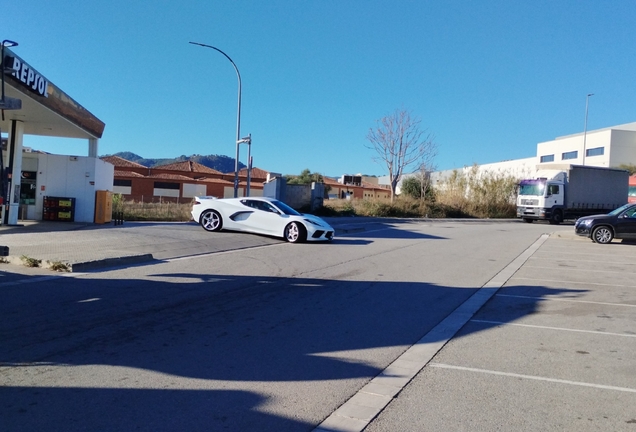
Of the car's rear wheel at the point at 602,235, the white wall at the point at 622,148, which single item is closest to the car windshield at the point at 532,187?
the car's rear wheel at the point at 602,235

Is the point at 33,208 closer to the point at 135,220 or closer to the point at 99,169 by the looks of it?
the point at 99,169

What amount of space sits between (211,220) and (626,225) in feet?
50.7

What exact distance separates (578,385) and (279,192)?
96.1 ft

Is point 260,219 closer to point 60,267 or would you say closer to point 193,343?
point 60,267

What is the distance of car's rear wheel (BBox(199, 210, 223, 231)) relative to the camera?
19.0m

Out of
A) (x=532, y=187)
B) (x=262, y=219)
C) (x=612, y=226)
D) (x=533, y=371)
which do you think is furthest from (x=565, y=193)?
(x=533, y=371)

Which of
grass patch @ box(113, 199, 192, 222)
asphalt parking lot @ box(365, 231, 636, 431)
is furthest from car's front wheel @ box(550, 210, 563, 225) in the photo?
asphalt parking lot @ box(365, 231, 636, 431)

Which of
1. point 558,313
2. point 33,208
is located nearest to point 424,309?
point 558,313

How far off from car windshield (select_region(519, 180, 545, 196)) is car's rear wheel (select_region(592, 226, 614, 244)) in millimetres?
16424

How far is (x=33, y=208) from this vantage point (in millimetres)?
20656

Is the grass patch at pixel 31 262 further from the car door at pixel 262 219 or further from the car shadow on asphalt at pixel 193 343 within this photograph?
the car door at pixel 262 219

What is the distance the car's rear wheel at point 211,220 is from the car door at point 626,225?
14.9 meters

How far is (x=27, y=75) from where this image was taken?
15.0 meters

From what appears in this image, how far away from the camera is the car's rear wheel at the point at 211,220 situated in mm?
18969
